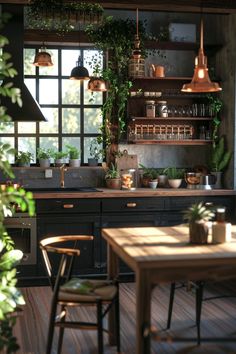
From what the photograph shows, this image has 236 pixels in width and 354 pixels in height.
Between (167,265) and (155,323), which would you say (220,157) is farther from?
(167,265)

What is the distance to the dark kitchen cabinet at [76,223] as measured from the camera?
6625 millimetres

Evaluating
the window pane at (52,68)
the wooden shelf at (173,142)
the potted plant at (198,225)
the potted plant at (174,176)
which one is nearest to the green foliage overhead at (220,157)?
the wooden shelf at (173,142)

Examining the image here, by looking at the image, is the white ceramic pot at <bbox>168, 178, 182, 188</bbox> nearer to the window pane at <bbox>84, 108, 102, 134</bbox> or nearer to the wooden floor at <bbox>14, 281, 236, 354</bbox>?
the window pane at <bbox>84, 108, 102, 134</bbox>

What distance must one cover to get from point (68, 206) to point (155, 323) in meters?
1.95

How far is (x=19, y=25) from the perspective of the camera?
22.5 ft

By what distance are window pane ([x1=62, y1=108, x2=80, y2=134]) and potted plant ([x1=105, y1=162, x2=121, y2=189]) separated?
70 cm

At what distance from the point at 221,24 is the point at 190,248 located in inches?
178

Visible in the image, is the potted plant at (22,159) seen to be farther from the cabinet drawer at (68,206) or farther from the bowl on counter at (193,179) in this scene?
the bowl on counter at (193,179)

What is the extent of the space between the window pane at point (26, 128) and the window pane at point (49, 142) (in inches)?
6.4

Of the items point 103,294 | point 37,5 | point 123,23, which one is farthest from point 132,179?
point 103,294

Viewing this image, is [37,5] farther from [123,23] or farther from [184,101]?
[184,101]

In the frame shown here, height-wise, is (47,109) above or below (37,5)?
below

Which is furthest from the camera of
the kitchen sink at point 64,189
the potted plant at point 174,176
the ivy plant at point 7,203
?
the potted plant at point 174,176

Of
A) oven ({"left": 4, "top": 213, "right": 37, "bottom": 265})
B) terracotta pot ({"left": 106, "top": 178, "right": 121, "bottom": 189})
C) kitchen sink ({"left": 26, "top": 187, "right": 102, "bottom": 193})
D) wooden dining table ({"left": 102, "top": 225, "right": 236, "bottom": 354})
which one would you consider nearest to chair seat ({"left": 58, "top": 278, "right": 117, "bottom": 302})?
wooden dining table ({"left": 102, "top": 225, "right": 236, "bottom": 354})
